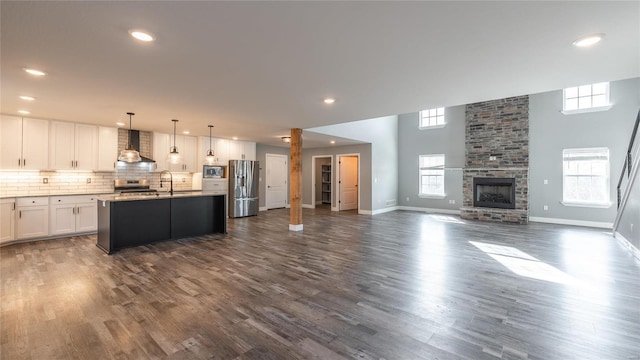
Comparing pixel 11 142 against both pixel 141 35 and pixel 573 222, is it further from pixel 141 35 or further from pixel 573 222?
pixel 573 222

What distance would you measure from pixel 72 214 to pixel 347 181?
302 inches

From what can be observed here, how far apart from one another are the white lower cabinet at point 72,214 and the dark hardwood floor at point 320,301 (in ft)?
1.81

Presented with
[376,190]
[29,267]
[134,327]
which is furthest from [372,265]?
[376,190]

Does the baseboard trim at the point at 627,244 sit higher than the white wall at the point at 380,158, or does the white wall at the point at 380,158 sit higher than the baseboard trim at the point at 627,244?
the white wall at the point at 380,158

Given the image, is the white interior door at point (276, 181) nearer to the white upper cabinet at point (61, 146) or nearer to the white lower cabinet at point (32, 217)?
the white upper cabinet at point (61, 146)

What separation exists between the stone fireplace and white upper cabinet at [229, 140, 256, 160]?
6.93 meters

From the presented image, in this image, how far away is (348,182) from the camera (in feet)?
33.4

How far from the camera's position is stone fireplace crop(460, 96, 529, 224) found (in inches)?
304

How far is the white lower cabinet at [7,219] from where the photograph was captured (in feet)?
15.8

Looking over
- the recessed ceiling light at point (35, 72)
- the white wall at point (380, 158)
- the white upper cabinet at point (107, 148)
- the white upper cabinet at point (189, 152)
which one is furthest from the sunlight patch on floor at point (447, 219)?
the white upper cabinet at point (107, 148)

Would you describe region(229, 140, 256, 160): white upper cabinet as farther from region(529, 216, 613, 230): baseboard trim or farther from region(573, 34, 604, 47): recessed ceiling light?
region(529, 216, 613, 230): baseboard trim

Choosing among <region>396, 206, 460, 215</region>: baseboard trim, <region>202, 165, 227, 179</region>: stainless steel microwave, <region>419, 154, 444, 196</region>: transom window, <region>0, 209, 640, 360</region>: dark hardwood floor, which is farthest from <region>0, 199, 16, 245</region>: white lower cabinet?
<region>419, 154, 444, 196</region>: transom window

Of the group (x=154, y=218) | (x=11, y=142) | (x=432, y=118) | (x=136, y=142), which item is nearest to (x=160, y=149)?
(x=136, y=142)

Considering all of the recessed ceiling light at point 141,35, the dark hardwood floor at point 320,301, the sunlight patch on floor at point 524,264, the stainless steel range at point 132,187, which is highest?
the recessed ceiling light at point 141,35
